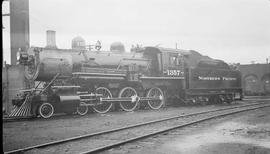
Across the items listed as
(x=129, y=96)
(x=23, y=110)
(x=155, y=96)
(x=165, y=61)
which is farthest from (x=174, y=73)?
(x=23, y=110)

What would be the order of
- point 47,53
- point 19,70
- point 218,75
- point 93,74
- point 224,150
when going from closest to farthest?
point 224,150 → point 47,53 → point 93,74 → point 218,75 → point 19,70

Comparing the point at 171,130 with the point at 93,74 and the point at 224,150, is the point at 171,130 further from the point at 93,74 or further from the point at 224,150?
the point at 93,74

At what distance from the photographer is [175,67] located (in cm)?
1675

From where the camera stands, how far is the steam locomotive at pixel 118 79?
11781 mm

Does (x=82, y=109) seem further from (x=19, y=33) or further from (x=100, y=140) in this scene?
(x=19, y=33)

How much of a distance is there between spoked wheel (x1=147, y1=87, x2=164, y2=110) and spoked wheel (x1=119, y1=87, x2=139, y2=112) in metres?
0.95

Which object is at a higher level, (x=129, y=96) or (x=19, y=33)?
(x=19, y=33)

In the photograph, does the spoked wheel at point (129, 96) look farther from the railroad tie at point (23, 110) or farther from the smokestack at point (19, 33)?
the smokestack at point (19, 33)

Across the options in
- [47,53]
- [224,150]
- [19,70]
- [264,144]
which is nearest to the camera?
[224,150]

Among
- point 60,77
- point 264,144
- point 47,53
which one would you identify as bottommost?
point 264,144

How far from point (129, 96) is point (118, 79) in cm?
102

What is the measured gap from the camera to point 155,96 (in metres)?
15.5

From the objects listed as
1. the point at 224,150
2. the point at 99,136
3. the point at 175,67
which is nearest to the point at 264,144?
the point at 224,150

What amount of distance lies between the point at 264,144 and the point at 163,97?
9902 millimetres
